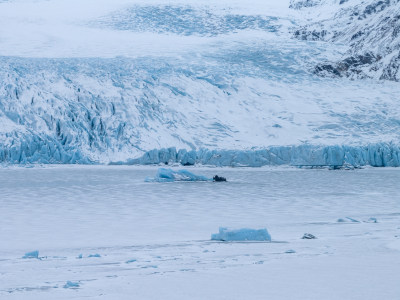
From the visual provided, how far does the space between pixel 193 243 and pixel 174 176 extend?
32.4ft

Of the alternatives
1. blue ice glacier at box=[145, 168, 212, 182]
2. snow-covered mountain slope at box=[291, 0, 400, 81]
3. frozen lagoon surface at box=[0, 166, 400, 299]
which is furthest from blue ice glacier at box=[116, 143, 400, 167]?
snow-covered mountain slope at box=[291, 0, 400, 81]

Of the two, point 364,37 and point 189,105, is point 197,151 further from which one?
point 364,37

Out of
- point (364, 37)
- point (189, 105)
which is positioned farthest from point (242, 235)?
point (364, 37)

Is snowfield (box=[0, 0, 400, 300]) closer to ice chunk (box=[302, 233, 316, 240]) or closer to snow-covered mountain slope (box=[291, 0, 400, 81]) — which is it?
ice chunk (box=[302, 233, 316, 240])

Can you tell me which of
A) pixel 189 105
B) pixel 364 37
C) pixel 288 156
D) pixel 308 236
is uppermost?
pixel 364 37

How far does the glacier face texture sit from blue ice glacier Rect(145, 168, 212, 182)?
4.10 metres

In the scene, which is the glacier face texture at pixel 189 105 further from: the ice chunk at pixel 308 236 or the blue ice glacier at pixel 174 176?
the ice chunk at pixel 308 236

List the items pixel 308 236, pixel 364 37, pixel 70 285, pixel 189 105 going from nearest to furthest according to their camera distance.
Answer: pixel 70 285
pixel 308 236
pixel 189 105
pixel 364 37

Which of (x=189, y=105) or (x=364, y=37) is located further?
(x=364, y=37)

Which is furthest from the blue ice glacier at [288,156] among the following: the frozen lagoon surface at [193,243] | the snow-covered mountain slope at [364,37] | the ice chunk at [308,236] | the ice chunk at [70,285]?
the ice chunk at [70,285]

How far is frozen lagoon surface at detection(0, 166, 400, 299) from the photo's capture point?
3.96m

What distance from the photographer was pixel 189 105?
915 inches

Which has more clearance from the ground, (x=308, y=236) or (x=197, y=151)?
(x=308, y=236)

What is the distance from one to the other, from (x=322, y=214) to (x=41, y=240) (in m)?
4.33
